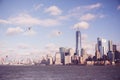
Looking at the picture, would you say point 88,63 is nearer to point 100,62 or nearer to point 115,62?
point 100,62

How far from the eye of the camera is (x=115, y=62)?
17825cm

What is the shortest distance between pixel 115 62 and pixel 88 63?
20941 mm

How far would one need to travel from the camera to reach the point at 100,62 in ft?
577

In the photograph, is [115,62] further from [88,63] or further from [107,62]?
[88,63]

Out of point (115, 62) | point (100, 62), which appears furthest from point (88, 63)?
point (115, 62)

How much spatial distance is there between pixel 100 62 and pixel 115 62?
12.4 meters

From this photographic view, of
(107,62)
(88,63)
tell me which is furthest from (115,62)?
(88,63)

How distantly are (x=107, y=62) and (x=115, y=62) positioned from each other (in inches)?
344

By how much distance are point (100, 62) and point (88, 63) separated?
378 inches

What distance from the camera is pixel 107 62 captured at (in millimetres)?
173375
